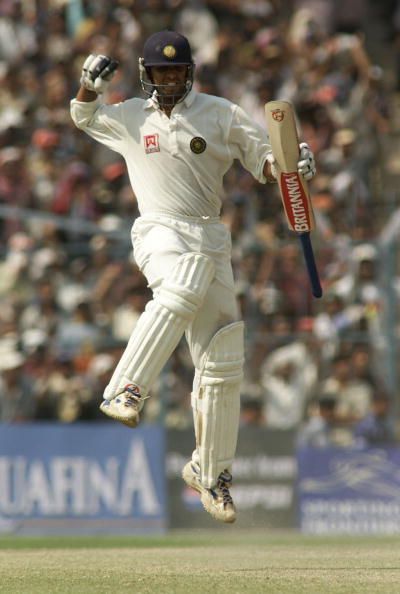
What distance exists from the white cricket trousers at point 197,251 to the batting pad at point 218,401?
8cm

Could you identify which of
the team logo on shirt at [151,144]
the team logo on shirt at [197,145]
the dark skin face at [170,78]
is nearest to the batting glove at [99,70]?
the dark skin face at [170,78]

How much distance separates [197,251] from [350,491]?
17.7ft

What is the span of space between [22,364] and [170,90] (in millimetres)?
5377

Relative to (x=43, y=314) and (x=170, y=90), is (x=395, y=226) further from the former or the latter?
(x=170, y=90)

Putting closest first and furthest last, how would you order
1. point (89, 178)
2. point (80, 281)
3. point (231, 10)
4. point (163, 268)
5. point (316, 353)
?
point (163, 268) < point (316, 353) < point (80, 281) < point (89, 178) < point (231, 10)

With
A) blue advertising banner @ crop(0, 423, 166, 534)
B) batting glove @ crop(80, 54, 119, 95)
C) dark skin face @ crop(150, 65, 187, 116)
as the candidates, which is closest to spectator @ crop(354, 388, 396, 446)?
blue advertising banner @ crop(0, 423, 166, 534)

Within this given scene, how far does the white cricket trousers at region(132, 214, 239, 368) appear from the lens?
7.20m

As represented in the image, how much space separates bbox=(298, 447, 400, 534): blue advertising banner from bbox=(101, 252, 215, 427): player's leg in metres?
5.21

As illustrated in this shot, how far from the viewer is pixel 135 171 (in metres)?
7.47

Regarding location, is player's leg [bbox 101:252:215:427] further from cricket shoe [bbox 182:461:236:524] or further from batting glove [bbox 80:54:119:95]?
batting glove [bbox 80:54:119:95]

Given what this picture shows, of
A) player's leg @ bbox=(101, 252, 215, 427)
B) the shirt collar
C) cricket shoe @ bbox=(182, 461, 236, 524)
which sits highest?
the shirt collar

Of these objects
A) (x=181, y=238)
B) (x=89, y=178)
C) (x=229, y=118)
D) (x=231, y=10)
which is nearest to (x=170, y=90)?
(x=229, y=118)

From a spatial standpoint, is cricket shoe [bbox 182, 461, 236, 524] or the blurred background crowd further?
the blurred background crowd

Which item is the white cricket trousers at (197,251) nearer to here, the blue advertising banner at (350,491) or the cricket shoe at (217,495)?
the cricket shoe at (217,495)
